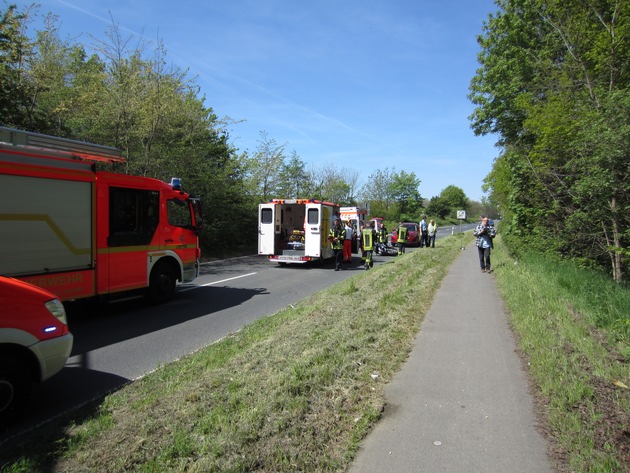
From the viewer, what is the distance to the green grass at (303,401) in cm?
290

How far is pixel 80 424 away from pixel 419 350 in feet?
12.7

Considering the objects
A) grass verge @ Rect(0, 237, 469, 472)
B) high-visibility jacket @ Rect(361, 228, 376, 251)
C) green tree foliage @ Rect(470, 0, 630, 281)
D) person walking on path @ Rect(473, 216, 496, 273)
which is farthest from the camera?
high-visibility jacket @ Rect(361, 228, 376, 251)

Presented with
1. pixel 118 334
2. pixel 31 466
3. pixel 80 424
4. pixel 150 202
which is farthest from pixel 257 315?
pixel 31 466

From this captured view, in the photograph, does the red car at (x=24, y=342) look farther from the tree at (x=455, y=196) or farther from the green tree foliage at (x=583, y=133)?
the tree at (x=455, y=196)

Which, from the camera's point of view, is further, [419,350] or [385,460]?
[419,350]

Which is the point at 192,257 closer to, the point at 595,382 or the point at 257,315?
the point at 257,315

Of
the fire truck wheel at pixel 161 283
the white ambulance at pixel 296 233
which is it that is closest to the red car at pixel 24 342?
the fire truck wheel at pixel 161 283

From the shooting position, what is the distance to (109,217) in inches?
299

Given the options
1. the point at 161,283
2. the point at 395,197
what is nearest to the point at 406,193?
the point at 395,197

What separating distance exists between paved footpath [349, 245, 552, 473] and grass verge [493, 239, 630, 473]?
8.7 inches

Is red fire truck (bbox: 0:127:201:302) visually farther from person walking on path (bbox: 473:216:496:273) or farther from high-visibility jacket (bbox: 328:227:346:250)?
person walking on path (bbox: 473:216:496:273)

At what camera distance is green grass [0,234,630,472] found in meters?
2.90

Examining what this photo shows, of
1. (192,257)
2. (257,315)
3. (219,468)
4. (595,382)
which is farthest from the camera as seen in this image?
(192,257)

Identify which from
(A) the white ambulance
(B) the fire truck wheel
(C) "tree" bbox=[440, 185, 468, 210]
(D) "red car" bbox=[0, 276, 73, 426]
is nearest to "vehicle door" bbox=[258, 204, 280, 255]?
(A) the white ambulance
